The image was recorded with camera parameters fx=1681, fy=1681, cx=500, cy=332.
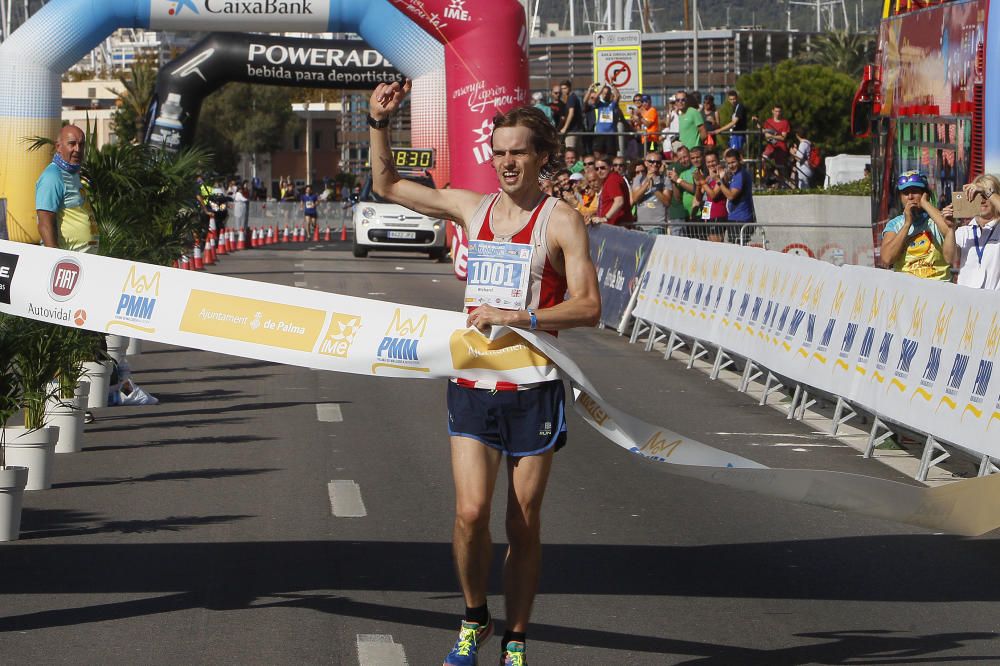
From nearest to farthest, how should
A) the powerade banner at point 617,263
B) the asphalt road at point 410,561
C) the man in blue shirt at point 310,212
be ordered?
the asphalt road at point 410,561
the powerade banner at point 617,263
the man in blue shirt at point 310,212

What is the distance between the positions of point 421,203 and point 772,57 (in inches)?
3826

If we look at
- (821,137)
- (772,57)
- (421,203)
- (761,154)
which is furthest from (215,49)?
(772,57)

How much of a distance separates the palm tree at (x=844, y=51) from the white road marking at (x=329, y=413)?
9075cm

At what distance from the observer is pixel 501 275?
588 centimetres

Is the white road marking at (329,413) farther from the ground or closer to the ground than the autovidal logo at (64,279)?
closer to the ground

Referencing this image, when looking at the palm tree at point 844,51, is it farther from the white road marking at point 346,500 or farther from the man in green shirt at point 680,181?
the white road marking at point 346,500

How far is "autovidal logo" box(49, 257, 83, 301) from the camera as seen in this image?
291 inches

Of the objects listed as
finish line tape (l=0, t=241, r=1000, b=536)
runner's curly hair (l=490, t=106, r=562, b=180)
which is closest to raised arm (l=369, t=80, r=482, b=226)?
runner's curly hair (l=490, t=106, r=562, b=180)

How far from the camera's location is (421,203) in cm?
616

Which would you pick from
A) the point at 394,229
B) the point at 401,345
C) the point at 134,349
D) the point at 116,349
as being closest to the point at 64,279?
the point at 401,345

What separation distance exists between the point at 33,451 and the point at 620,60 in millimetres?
27877

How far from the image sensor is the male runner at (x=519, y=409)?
19.1 ft

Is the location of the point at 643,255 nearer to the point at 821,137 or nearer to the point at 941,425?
the point at 941,425

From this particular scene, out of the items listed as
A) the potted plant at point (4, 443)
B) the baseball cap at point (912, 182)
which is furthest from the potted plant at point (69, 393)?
the baseball cap at point (912, 182)
